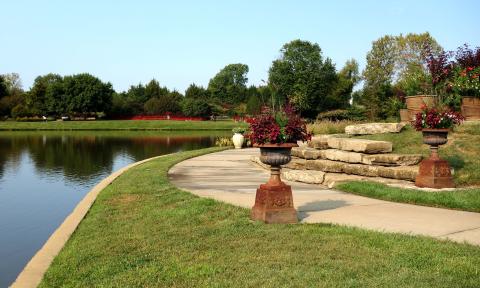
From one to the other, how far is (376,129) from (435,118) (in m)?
4.20

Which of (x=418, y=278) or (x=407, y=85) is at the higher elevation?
(x=407, y=85)

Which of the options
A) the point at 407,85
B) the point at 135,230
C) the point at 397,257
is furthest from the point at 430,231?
the point at 407,85

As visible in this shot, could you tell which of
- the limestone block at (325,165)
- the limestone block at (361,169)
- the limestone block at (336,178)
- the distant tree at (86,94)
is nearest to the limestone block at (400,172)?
the limestone block at (361,169)

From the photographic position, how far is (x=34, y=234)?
8344 millimetres

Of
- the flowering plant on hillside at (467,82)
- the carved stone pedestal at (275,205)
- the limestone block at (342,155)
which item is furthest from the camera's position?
the flowering plant on hillside at (467,82)

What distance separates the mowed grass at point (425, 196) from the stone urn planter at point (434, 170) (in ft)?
2.13

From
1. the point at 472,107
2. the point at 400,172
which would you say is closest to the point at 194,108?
the point at 472,107

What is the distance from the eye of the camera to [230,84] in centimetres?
12725

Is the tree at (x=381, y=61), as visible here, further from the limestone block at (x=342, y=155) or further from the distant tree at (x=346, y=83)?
the limestone block at (x=342, y=155)

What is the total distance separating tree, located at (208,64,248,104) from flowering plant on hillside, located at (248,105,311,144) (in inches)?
3888

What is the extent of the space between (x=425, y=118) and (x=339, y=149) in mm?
2950

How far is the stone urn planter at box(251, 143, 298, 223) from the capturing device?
654 centimetres

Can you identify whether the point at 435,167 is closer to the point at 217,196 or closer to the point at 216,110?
the point at 217,196

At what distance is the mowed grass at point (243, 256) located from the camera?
428 centimetres
